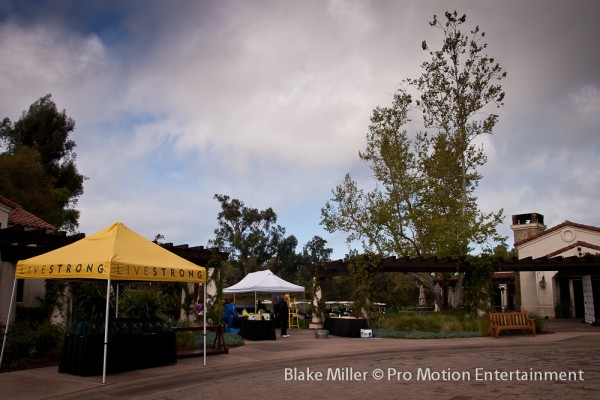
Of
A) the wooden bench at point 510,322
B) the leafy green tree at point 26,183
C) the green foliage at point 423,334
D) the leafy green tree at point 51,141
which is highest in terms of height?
the leafy green tree at point 51,141

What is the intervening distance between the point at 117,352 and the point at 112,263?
223 centimetres

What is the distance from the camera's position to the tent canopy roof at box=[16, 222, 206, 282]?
30.5 ft

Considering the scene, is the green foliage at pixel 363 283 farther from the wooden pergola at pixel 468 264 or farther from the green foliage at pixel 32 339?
the green foliage at pixel 32 339

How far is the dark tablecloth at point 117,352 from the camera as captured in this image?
9633 mm

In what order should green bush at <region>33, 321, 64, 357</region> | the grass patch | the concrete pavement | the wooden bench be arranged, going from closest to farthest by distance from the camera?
the concrete pavement
green bush at <region>33, 321, 64, 357</region>
the wooden bench
the grass patch

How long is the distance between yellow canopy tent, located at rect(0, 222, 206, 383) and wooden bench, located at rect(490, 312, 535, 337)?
38.1 ft

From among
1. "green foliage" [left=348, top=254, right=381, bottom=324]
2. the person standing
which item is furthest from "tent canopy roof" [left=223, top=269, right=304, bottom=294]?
"green foliage" [left=348, top=254, right=381, bottom=324]

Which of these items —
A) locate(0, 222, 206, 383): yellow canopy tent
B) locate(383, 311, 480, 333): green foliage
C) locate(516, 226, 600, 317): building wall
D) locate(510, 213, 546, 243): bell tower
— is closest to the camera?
locate(0, 222, 206, 383): yellow canopy tent

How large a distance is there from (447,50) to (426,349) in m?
16.6

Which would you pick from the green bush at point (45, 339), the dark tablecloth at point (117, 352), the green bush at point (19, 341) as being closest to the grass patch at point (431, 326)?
the dark tablecloth at point (117, 352)

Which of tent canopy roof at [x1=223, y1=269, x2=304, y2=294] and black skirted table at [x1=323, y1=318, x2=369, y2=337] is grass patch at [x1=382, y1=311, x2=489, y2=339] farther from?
tent canopy roof at [x1=223, y1=269, x2=304, y2=294]

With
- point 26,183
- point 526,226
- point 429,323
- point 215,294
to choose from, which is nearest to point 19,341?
point 215,294

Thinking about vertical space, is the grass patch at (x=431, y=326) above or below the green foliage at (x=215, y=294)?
below

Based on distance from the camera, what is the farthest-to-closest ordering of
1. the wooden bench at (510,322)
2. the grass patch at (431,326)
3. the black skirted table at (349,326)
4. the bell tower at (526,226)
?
the bell tower at (526,226) → the black skirted table at (349,326) → the grass patch at (431,326) → the wooden bench at (510,322)
